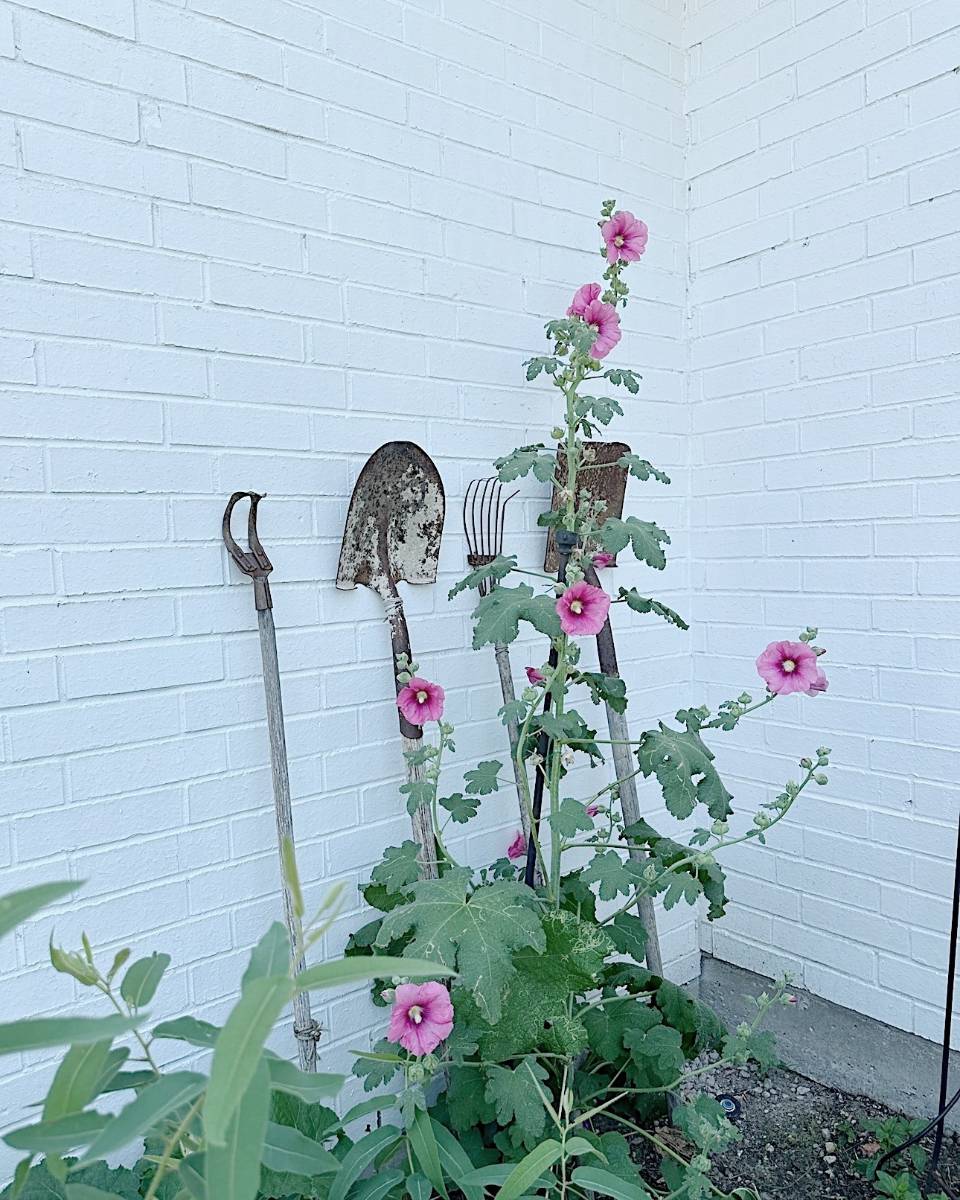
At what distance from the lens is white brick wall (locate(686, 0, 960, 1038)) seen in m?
1.96

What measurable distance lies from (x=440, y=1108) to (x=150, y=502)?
124cm

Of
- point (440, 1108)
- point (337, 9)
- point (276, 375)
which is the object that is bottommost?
point (440, 1108)

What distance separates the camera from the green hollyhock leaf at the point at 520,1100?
4.66 ft

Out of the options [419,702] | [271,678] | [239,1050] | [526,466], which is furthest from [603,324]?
[239,1050]

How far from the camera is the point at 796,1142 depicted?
1969 mm

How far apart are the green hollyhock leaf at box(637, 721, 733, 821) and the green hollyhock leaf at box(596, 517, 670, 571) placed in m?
0.31

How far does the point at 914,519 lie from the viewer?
1988 millimetres

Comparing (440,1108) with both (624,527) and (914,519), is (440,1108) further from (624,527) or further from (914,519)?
(914,519)

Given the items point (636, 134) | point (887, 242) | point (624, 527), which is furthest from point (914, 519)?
point (636, 134)

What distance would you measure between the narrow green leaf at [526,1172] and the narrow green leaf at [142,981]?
2.06ft

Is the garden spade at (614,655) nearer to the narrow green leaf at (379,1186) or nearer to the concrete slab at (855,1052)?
the concrete slab at (855,1052)

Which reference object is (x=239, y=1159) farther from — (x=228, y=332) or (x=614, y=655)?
(x=614, y=655)

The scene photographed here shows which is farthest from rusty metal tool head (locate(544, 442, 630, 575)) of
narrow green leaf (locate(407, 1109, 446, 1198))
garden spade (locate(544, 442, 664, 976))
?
narrow green leaf (locate(407, 1109, 446, 1198))

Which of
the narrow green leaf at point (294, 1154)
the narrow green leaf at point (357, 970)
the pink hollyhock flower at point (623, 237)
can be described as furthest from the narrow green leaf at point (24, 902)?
the pink hollyhock flower at point (623, 237)
